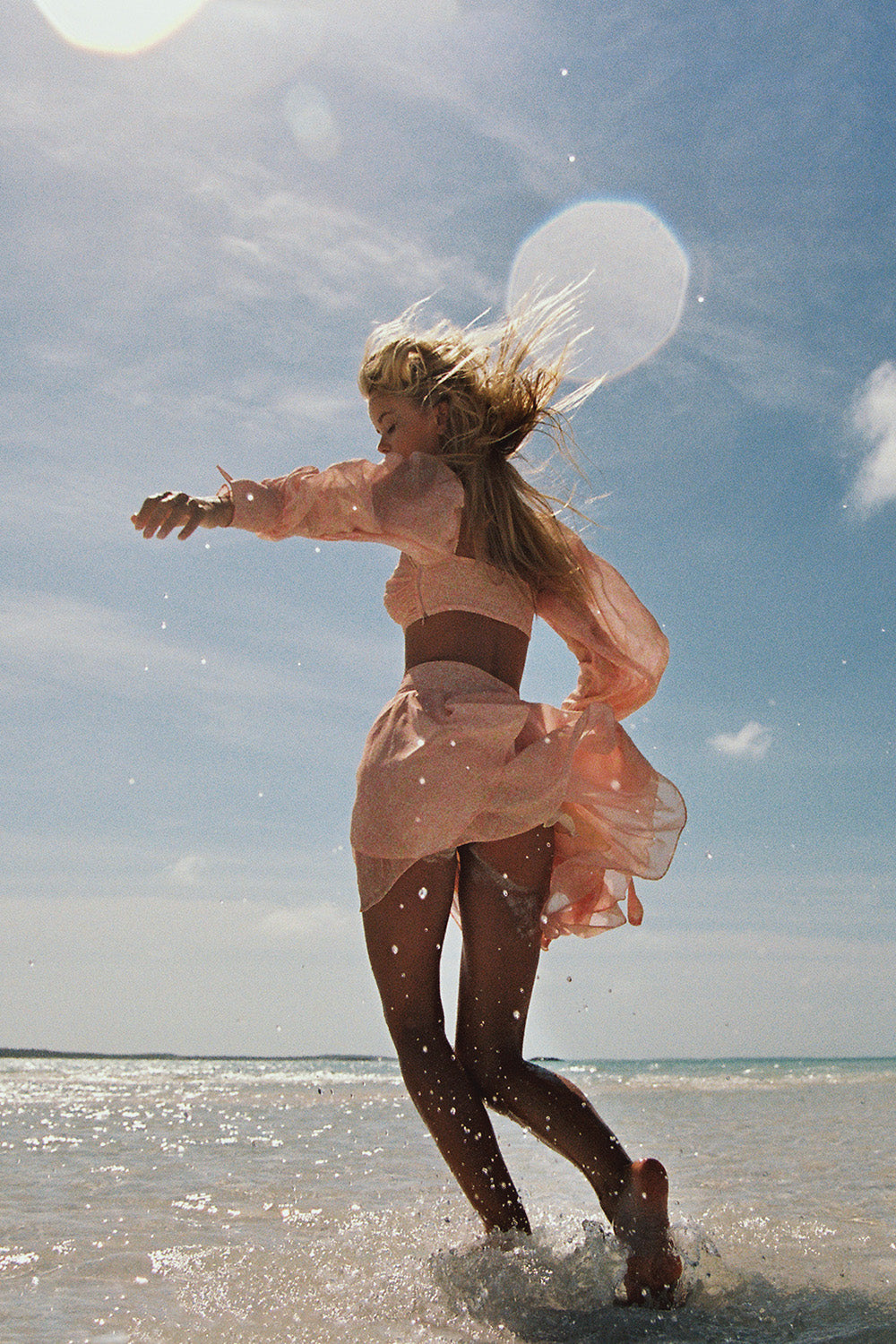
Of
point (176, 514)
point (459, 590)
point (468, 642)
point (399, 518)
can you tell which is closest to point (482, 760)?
point (468, 642)

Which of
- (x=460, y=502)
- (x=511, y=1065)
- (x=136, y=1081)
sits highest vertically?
(x=460, y=502)

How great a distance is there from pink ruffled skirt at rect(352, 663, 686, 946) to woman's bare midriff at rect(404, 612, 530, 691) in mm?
49

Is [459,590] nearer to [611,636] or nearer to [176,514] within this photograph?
[611,636]

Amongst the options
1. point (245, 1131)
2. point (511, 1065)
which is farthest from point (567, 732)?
point (245, 1131)

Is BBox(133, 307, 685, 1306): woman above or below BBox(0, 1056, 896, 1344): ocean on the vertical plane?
above

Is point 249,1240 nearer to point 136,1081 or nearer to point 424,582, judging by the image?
point 424,582

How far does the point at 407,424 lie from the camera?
243 centimetres

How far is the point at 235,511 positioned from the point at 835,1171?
357 centimetres

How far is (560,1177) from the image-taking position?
3.93 m

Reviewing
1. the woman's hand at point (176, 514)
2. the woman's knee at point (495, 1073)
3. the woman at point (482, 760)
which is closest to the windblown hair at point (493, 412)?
the woman at point (482, 760)

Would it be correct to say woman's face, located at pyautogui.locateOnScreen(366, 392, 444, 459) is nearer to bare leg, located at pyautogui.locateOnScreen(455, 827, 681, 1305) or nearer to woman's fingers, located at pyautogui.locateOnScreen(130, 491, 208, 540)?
woman's fingers, located at pyautogui.locateOnScreen(130, 491, 208, 540)

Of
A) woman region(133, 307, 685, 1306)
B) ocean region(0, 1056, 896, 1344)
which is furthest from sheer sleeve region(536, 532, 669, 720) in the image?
ocean region(0, 1056, 896, 1344)

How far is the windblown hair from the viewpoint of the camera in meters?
2.37

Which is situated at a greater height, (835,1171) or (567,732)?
(567,732)
